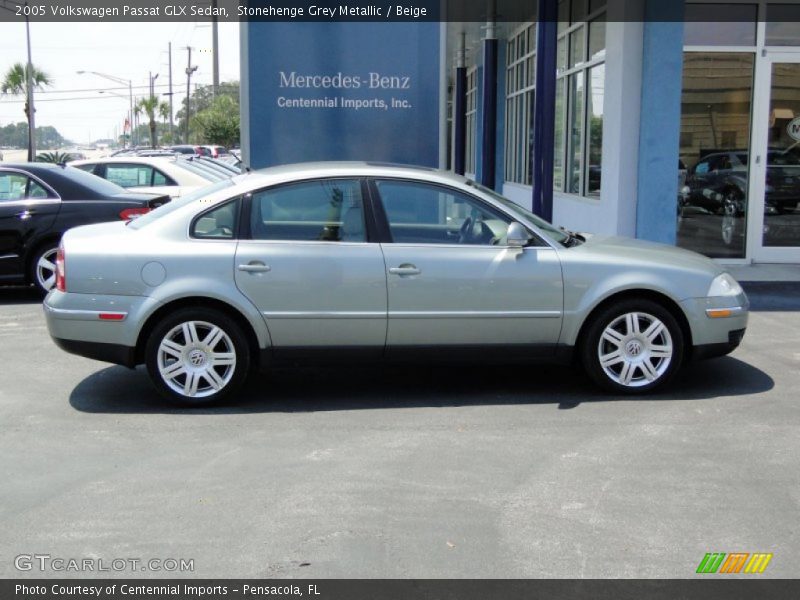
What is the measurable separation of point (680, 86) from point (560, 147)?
150 inches

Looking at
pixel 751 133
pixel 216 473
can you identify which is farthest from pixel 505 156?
pixel 216 473

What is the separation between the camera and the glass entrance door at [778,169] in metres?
11.6

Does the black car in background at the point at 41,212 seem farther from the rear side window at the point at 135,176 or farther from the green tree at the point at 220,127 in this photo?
the green tree at the point at 220,127

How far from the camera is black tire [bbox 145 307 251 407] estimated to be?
611 cm

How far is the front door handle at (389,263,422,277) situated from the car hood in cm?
112

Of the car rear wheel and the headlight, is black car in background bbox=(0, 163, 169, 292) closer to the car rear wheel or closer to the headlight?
the car rear wheel

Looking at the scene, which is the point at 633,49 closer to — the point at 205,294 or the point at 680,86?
the point at 680,86

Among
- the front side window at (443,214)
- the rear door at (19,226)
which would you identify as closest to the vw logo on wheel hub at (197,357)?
the front side window at (443,214)

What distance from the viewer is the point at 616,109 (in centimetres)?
1138

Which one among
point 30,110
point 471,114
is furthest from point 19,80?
point 471,114

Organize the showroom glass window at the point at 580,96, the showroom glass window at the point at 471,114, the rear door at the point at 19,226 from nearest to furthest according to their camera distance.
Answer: the rear door at the point at 19,226 < the showroom glass window at the point at 580,96 < the showroom glass window at the point at 471,114

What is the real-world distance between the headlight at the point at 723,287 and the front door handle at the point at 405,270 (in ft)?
6.42

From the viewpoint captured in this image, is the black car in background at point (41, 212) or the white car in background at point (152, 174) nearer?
the black car in background at point (41, 212)

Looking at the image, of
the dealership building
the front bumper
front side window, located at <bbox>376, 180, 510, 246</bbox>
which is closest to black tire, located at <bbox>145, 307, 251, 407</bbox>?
the front bumper
